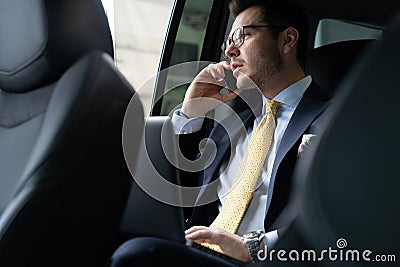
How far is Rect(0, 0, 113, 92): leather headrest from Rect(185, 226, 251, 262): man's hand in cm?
64

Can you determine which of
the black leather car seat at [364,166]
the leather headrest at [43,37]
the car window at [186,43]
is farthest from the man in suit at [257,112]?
the black leather car seat at [364,166]

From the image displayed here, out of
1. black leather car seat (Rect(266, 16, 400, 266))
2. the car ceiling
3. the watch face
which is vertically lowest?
the watch face

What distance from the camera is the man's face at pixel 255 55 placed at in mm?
2020

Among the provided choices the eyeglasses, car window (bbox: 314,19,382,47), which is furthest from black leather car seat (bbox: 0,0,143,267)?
car window (bbox: 314,19,382,47)

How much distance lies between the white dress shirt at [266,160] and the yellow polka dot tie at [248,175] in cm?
2

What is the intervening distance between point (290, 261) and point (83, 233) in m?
0.57

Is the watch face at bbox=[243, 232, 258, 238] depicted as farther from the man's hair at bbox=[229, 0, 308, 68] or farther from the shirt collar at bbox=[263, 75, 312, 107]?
the man's hair at bbox=[229, 0, 308, 68]

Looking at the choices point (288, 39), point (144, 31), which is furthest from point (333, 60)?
point (144, 31)

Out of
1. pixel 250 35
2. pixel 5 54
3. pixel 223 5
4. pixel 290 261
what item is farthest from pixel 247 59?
pixel 290 261

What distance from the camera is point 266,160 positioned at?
71.8 inches

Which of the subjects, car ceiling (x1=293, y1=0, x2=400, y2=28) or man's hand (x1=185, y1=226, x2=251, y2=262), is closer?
man's hand (x1=185, y1=226, x2=251, y2=262)

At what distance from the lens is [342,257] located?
0.60 meters

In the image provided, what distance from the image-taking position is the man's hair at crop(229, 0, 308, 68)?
2055mm

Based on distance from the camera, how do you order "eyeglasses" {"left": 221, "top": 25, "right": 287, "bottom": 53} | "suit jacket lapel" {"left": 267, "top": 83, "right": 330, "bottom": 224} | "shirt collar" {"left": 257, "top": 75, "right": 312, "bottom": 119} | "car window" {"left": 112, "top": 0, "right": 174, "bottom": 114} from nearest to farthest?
"suit jacket lapel" {"left": 267, "top": 83, "right": 330, "bottom": 224} → "shirt collar" {"left": 257, "top": 75, "right": 312, "bottom": 119} → "eyeglasses" {"left": 221, "top": 25, "right": 287, "bottom": 53} → "car window" {"left": 112, "top": 0, "right": 174, "bottom": 114}
